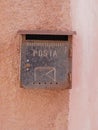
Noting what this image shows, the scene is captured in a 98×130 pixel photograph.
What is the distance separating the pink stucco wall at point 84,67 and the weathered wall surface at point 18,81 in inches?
1.5

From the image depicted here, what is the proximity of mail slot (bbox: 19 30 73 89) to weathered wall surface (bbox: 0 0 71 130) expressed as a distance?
0.23 feet

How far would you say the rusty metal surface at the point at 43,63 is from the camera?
1.26 m

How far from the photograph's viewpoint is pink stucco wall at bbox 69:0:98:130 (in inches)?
51.6

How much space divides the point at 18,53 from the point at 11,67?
0.22 ft

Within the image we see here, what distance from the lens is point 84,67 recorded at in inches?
52.6

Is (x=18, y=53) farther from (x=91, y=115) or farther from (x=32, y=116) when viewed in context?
(x=91, y=115)

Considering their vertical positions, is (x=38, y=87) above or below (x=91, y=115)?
above

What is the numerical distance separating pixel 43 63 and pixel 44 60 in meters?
0.01

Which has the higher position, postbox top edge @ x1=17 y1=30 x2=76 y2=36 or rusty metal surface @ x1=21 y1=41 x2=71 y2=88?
postbox top edge @ x1=17 y1=30 x2=76 y2=36

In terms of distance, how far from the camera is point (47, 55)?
127 cm

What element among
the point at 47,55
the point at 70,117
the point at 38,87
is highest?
the point at 47,55

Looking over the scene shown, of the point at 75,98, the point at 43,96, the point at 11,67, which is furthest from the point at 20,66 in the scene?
the point at 75,98

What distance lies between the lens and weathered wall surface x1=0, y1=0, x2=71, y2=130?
1.32 m

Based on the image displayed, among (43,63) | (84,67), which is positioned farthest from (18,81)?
(84,67)
